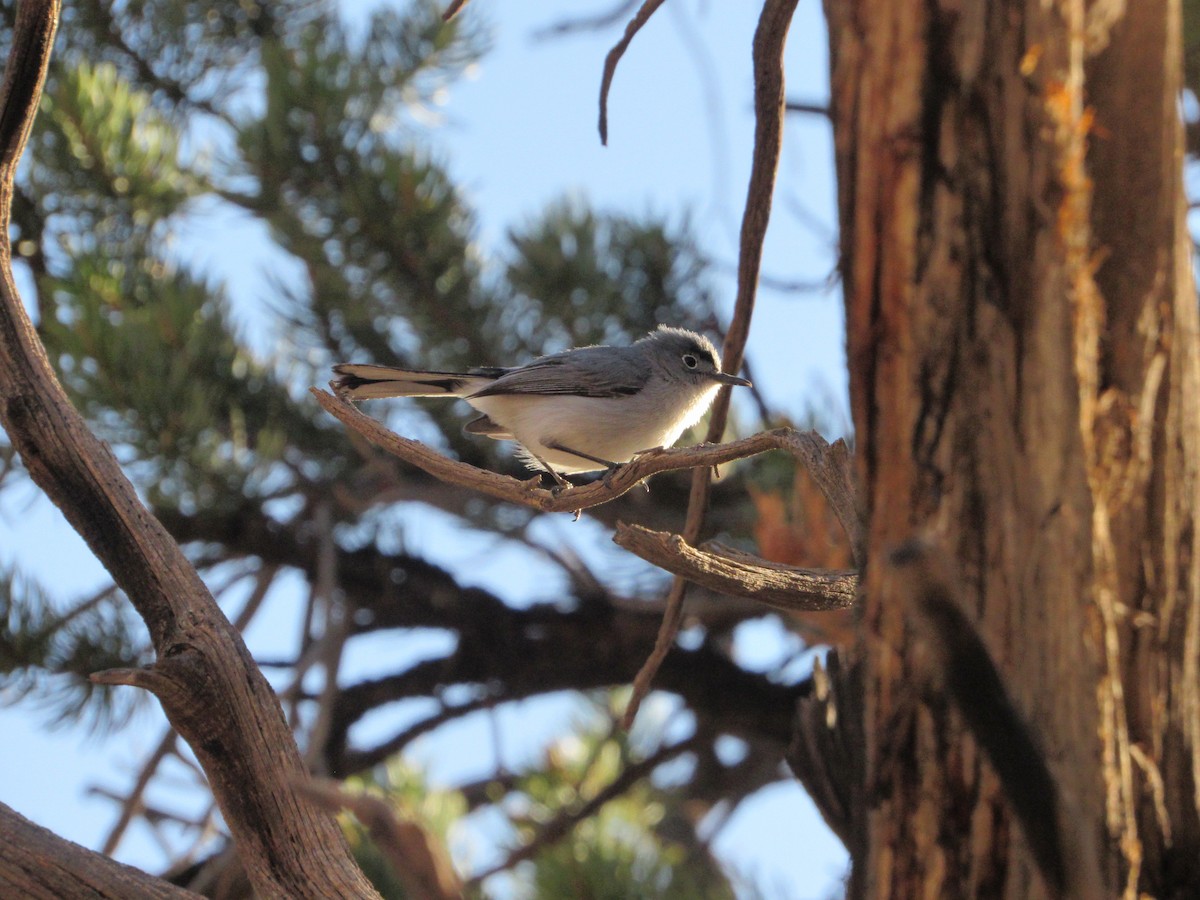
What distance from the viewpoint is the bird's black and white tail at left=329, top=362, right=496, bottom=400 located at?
4.05 m

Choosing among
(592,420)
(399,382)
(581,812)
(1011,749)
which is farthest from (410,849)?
(592,420)

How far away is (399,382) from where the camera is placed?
4.24 m

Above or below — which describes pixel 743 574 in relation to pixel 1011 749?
above

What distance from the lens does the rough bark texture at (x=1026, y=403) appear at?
1.32 metres

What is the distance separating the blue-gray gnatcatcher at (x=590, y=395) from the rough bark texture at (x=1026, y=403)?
2882mm

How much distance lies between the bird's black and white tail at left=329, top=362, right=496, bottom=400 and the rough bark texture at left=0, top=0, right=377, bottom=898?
152cm

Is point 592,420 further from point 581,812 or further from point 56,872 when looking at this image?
point 56,872

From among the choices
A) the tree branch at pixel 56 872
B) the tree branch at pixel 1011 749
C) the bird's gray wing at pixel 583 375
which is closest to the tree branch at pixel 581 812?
the bird's gray wing at pixel 583 375

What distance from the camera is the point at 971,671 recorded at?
1.19m

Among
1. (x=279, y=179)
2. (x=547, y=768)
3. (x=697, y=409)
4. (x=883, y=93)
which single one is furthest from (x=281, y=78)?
(x=883, y=93)

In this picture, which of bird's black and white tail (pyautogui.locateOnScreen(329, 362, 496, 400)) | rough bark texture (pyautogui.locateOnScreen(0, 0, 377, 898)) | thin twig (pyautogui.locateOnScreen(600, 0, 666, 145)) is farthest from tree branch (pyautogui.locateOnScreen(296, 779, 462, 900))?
bird's black and white tail (pyautogui.locateOnScreen(329, 362, 496, 400))

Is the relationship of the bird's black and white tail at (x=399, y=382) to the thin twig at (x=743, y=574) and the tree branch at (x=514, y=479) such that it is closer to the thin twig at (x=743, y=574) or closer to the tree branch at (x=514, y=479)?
the tree branch at (x=514, y=479)

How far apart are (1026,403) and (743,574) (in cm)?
105

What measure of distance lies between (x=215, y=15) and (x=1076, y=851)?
4638 millimetres
